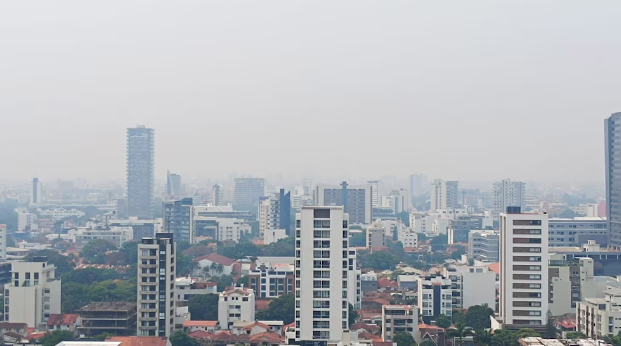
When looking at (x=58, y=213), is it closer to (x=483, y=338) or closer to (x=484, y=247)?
(x=484, y=247)

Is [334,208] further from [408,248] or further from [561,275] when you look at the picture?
[408,248]

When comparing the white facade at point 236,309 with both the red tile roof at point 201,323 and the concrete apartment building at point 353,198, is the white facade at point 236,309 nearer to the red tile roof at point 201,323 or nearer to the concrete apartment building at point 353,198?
the red tile roof at point 201,323

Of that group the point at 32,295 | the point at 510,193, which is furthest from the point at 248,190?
the point at 32,295

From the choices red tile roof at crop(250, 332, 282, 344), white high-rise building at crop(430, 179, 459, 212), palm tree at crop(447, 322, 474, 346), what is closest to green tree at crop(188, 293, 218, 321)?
red tile roof at crop(250, 332, 282, 344)

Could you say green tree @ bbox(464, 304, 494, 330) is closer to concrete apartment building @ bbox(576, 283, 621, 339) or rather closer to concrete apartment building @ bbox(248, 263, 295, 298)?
concrete apartment building @ bbox(576, 283, 621, 339)

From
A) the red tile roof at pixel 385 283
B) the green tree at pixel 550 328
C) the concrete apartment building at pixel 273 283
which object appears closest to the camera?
the green tree at pixel 550 328

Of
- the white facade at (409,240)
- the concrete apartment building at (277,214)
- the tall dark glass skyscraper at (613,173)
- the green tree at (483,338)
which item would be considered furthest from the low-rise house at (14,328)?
the concrete apartment building at (277,214)

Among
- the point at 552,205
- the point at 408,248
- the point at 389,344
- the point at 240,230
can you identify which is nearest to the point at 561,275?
the point at 389,344
